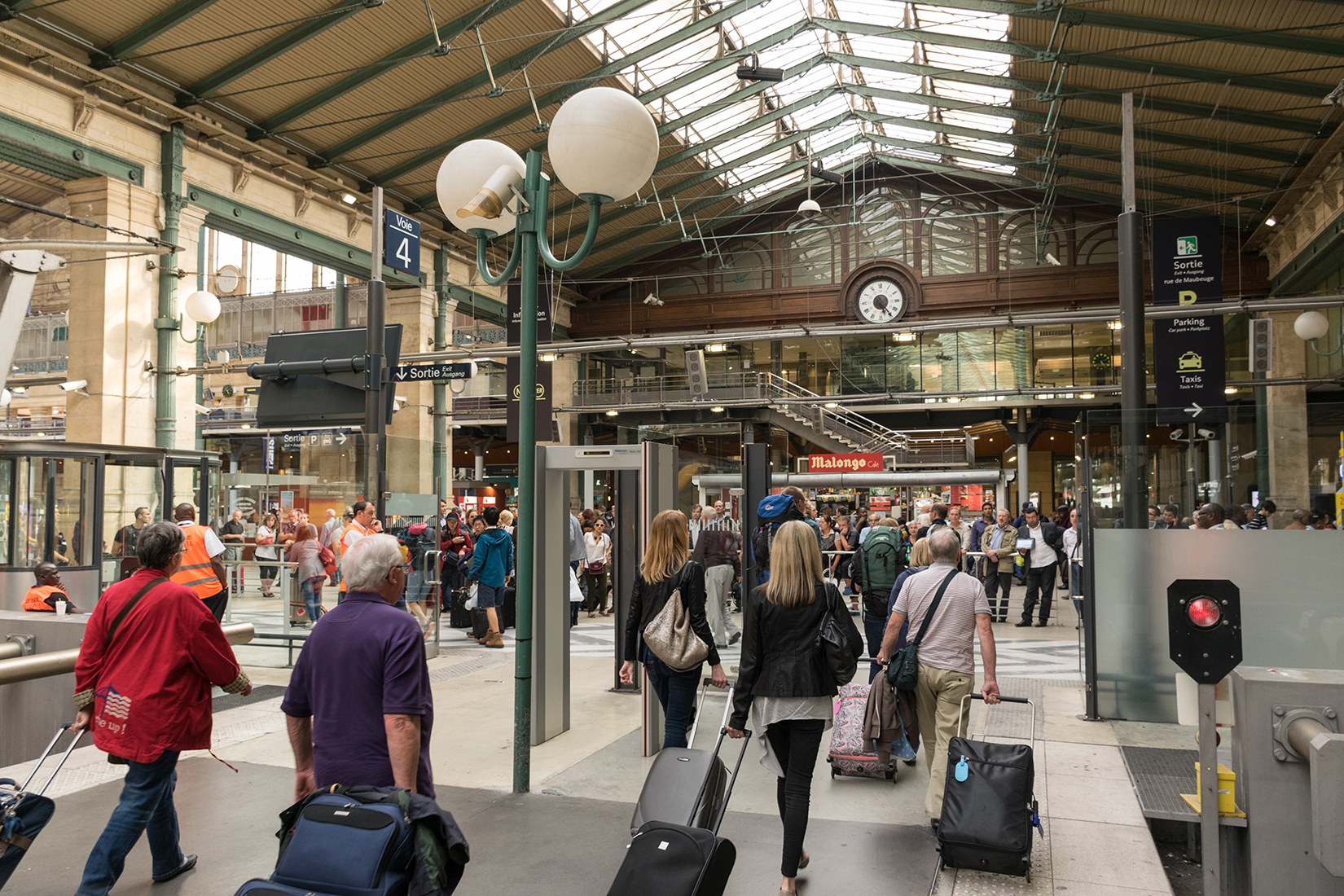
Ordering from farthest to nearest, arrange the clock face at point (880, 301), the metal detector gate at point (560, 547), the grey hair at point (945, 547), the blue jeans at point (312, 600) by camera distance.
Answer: the clock face at point (880, 301)
the blue jeans at point (312, 600)
the metal detector gate at point (560, 547)
the grey hair at point (945, 547)

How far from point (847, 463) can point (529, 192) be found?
620 inches

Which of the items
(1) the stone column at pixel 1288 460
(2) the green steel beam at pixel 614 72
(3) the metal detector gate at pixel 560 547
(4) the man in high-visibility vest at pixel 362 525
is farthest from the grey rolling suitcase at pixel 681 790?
(2) the green steel beam at pixel 614 72

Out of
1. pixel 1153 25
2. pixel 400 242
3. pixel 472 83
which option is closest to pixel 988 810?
pixel 400 242

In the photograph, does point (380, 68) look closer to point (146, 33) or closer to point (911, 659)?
point (146, 33)

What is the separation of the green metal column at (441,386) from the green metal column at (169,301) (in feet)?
26.2

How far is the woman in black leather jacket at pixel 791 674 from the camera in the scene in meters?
4.17

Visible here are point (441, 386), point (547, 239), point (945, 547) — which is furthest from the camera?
point (441, 386)

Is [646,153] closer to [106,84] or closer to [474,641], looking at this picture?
[474,641]

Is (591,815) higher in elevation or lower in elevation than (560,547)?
lower

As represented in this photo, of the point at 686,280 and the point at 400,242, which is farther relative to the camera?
the point at 686,280

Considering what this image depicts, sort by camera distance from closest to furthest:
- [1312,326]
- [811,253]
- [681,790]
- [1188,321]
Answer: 1. [681,790]
2. [1188,321]
3. [1312,326]
4. [811,253]

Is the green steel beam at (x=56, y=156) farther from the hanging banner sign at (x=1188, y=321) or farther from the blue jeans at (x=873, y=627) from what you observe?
the hanging banner sign at (x=1188, y=321)

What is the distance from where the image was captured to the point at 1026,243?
28672 millimetres

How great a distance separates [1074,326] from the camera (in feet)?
97.3
